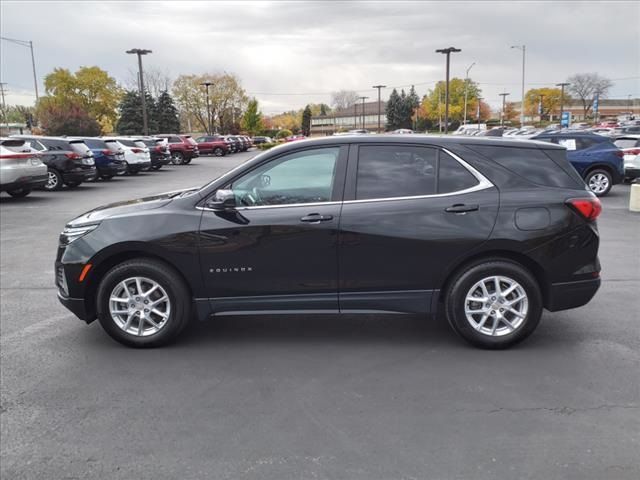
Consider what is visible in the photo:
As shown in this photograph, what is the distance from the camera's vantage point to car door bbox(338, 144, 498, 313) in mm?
4633

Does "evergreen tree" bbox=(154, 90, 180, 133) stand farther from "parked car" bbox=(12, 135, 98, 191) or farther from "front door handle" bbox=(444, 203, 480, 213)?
"front door handle" bbox=(444, 203, 480, 213)

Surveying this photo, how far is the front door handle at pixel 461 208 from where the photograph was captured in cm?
465

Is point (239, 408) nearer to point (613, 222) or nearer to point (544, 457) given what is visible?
point (544, 457)

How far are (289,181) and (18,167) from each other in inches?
502

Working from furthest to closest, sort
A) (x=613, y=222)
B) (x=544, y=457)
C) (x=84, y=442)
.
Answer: (x=613, y=222)
(x=84, y=442)
(x=544, y=457)

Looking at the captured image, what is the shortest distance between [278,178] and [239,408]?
6.31 ft

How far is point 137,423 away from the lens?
3.57 meters

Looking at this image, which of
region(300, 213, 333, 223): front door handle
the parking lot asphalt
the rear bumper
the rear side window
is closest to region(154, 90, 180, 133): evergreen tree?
the parking lot asphalt

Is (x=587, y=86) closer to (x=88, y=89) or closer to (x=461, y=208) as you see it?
(x=88, y=89)

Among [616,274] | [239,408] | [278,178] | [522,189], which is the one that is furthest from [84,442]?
[616,274]

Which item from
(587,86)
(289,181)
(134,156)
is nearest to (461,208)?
(289,181)

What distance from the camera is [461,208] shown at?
183 inches

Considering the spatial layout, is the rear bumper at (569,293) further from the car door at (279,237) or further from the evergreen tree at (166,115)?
the evergreen tree at (166,115)

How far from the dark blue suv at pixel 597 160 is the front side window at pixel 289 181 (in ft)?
41.1
